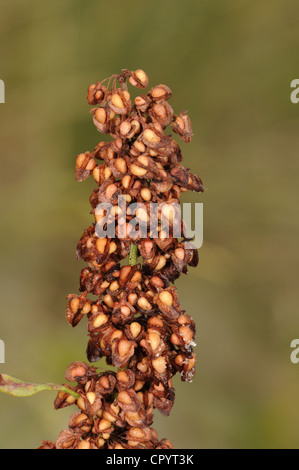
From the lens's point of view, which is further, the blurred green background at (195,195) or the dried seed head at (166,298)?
the blurred green background at (195,195)

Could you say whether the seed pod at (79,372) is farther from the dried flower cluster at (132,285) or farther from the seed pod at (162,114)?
the seed pod at (162,114)

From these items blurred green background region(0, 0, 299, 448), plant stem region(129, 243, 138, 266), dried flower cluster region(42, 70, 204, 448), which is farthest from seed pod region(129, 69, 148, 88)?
blurred green background region(0, 0, 299, 448)

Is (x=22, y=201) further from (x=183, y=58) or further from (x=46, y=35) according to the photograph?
(x=183, y=58)

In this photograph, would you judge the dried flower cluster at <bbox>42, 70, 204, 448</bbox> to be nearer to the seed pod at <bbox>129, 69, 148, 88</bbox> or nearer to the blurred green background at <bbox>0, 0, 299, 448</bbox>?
the seed pod at <bbox>129, 69, 148, 88</bbox>

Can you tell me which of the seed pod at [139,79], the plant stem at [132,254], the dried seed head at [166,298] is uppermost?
the seed pod at [139,79]

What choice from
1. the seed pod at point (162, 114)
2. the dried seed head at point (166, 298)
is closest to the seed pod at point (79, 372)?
the dried seed head at point (166, 298)
